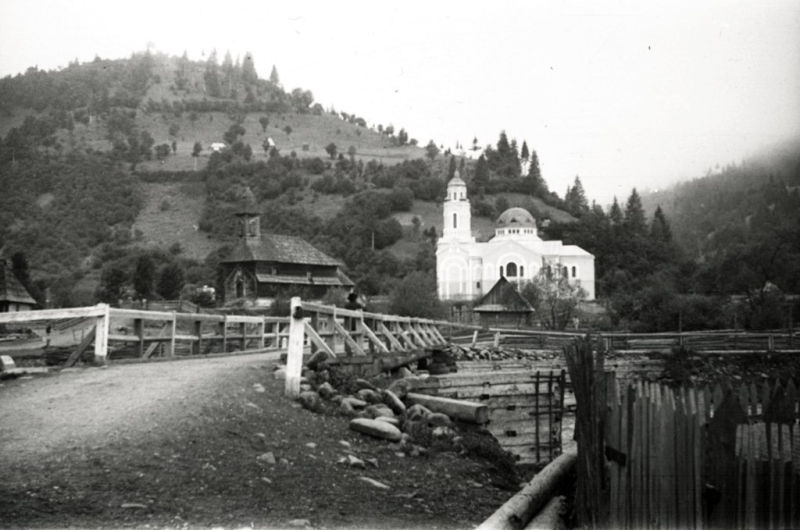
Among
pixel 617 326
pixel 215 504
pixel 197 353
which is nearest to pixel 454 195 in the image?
pixel 617 326

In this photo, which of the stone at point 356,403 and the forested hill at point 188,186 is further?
the forested hill at point 188,186

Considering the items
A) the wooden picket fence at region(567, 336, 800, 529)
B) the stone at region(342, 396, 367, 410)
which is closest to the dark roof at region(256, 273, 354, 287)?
the stone at region(342, 396, 367, 410)

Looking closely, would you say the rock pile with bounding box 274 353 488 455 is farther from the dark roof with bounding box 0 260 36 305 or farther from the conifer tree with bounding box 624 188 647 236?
the conifer tree with bounding box 624 188 647 236

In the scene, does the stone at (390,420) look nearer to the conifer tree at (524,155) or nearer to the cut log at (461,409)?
the cut log at (461,409)

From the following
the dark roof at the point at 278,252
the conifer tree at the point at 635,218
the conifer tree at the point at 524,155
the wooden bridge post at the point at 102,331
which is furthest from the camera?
the conifer tree at the point at 524,155

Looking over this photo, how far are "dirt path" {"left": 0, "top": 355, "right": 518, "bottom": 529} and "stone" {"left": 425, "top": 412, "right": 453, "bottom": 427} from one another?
1023 millimetres

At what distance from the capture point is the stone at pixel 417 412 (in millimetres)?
9868

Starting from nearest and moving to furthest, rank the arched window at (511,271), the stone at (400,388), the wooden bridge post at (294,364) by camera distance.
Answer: the wooden bridge post at (294,364)
the stone at (400,388)
the arched window at (511,271)

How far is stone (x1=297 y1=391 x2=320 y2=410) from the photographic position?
888 cm

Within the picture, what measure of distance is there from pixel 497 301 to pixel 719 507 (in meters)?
48.9

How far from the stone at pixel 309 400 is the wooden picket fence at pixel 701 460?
437 cm

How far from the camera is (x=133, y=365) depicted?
1156 cm

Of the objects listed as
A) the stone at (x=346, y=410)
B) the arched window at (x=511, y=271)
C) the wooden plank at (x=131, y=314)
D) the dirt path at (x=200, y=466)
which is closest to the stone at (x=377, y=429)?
the dirt path at (x=200, y=466)

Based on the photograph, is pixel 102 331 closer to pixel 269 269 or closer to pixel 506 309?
pixel 506 309
